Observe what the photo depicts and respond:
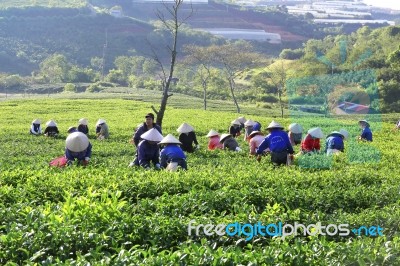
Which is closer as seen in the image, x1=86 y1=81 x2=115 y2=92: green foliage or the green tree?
x1=86 y1=81 x2=115 y2=92: green foliage

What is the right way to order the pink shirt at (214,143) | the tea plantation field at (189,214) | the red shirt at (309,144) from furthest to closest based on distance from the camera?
1. the pink shirt at (214,143)
2. the red shirt at (309,144)
3. the tea plantation field at (189,214)

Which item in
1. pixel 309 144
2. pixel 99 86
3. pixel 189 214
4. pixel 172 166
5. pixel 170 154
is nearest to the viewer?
pixel 189 214

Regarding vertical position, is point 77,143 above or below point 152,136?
below

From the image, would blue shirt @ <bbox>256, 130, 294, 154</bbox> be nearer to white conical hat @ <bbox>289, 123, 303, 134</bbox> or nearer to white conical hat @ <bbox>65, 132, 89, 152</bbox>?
white conical hat @ <bbox>65, 132, 89, 152</bbox>

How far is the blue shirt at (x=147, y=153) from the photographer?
36.4ft

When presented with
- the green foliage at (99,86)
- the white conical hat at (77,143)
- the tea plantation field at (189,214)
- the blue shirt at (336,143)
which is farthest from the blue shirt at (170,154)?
the green foliage at (99,86)

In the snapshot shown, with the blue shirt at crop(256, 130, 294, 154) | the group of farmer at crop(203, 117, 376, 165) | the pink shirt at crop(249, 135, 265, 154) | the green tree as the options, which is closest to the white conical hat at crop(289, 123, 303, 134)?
the group of farmer at crop(203, 117, 376, 165)

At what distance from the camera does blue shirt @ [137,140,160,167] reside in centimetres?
1111

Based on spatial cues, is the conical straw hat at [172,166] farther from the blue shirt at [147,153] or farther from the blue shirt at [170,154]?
the blue shirt at [147,153]

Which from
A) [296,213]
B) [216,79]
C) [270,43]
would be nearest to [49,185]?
[296,213]

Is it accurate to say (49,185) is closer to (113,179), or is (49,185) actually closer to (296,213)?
(113,179)

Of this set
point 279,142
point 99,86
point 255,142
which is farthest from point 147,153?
point 99,86

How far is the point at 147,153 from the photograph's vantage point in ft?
36.8

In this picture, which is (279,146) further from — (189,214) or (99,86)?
(99,86)
